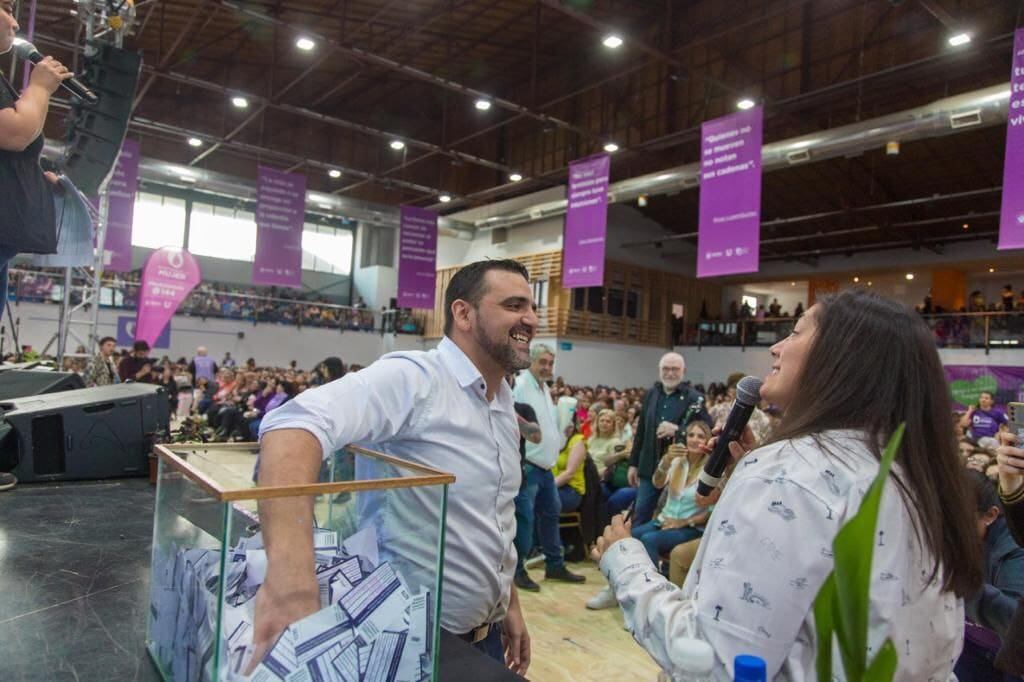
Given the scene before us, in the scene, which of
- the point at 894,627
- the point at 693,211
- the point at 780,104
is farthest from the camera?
the point at 693,211

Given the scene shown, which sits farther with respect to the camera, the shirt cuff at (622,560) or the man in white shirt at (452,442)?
the shirt cuff at (622,560)

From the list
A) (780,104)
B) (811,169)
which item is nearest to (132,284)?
(780,104)

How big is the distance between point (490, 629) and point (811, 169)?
14.6 meters

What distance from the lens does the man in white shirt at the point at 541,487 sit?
4215mm

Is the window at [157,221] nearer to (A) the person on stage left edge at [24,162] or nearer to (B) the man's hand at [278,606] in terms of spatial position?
(A) the person on stage left edge at [24,162]

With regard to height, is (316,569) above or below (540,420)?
above

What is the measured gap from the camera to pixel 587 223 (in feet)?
28.1

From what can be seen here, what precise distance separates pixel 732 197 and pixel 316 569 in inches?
262

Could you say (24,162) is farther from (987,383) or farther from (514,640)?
(987,383)

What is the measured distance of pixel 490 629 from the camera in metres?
1.30

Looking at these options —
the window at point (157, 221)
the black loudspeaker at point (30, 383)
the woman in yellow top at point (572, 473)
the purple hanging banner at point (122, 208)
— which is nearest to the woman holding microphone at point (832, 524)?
the black loudspeaker at point (30, 383)

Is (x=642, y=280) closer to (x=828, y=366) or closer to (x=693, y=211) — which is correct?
(x=693, y=211)

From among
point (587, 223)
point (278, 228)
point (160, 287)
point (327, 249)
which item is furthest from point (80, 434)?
point (327, 249)

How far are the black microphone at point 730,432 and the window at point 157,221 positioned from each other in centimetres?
2063
